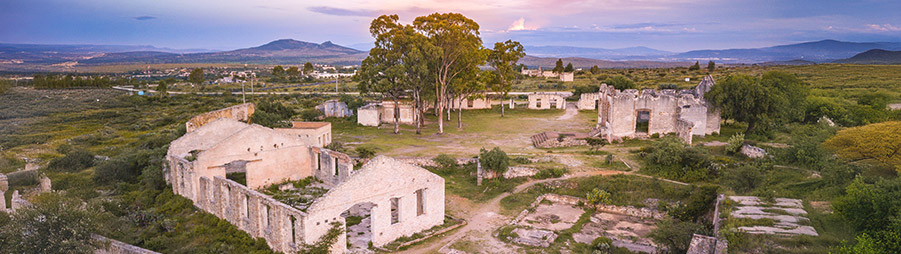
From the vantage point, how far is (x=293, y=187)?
824 inches

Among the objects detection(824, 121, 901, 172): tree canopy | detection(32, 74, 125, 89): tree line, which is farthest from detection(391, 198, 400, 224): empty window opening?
detection(32, 74, 125, 89): tree line

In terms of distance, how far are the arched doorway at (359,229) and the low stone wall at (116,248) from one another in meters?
5.54

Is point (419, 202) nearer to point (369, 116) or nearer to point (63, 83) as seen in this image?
point (369, 116)

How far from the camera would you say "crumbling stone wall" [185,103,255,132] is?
2595cm

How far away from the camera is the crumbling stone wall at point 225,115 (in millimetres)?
25950

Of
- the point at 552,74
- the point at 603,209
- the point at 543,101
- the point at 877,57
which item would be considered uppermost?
the point at 877,57

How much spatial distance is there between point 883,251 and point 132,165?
28.0 meters

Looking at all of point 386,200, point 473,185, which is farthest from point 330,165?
point 386,200

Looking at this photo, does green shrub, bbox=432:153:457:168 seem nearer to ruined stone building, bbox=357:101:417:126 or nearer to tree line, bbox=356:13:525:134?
tree line, bbox=356:13:525:134

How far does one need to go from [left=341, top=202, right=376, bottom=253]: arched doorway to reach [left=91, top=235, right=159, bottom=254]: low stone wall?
554cm

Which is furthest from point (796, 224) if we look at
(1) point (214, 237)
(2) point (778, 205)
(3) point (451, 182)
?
(1) point (214, 237)

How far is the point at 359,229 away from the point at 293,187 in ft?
21.4

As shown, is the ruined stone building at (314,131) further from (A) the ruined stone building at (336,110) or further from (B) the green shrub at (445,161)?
(A) the ruined stone building at (336,110)

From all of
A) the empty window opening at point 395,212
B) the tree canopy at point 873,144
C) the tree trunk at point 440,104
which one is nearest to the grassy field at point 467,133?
the tree trunk at point 440,104
